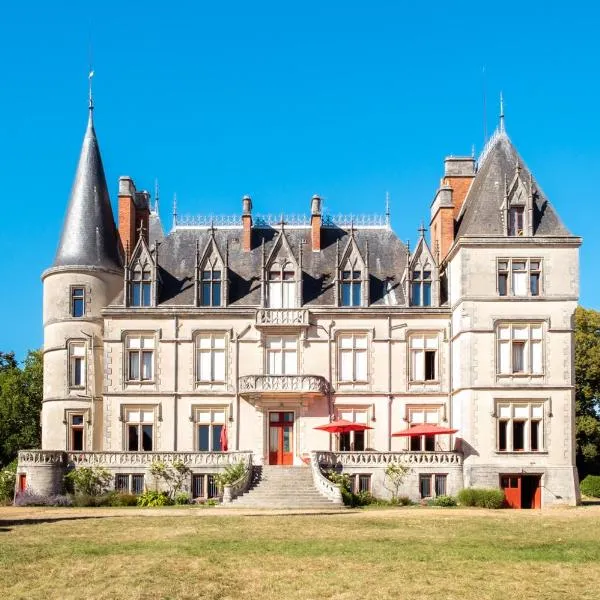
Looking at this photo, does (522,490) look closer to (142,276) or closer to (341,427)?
(341,427)

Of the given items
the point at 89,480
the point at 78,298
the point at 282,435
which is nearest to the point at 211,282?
the point at 78,298

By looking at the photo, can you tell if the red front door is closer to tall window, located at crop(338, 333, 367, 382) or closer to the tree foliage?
tall window, located at crop(338, 333, 367, 382)

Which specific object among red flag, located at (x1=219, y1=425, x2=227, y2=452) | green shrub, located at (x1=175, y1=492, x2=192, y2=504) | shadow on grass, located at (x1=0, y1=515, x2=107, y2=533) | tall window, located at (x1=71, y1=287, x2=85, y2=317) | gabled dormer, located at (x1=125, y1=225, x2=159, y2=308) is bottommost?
green shrub, located at (x1=175, y1=492, x2=192, y2=504)

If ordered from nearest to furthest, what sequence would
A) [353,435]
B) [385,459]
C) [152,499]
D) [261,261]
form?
[152,499] → [385,459] → [353,435] → [261,261]

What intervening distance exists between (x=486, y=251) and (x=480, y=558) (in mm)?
20142

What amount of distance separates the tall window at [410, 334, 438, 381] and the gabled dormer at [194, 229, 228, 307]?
27.6ft

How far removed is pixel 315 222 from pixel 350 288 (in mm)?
4097

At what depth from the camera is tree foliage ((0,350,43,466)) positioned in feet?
187

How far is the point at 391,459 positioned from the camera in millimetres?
39094

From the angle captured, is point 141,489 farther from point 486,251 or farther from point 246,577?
point 246,577

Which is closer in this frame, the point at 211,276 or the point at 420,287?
the point at 420,287

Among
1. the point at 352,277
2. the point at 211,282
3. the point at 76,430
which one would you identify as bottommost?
the point at 76,430

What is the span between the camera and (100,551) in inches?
876

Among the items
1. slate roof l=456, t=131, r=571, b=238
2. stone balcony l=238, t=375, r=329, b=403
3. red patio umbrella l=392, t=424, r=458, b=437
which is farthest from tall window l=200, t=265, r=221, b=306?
slate roof l=456, t=131, r=571, b=238
